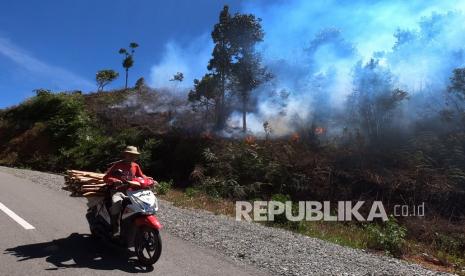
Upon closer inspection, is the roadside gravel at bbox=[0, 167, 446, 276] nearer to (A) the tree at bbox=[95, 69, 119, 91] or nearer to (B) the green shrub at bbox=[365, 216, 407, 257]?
(B) the green shrub at bbox=[365, 216, 407, 257]

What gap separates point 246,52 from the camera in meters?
26.3

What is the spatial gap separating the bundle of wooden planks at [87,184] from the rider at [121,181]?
355 mm

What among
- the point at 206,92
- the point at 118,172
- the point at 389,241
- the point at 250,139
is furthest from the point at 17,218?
the point at 206,92

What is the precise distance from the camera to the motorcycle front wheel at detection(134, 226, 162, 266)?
6.79 meters

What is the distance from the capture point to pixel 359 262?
27.8 ft

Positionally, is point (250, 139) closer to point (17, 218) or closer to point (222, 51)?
point (222, 51)

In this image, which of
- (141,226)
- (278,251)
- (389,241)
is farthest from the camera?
(389,241)

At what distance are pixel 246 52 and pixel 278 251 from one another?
750 inches

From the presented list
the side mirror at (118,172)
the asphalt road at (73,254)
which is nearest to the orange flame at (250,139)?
the asphalt road at (73,254)

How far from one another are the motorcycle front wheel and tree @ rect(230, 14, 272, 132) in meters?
19.2

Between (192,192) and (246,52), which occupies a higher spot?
(246,52)

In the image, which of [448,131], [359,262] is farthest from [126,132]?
[359,262]

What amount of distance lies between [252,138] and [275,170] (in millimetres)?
4611

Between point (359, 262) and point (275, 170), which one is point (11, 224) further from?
point (275, 170)
